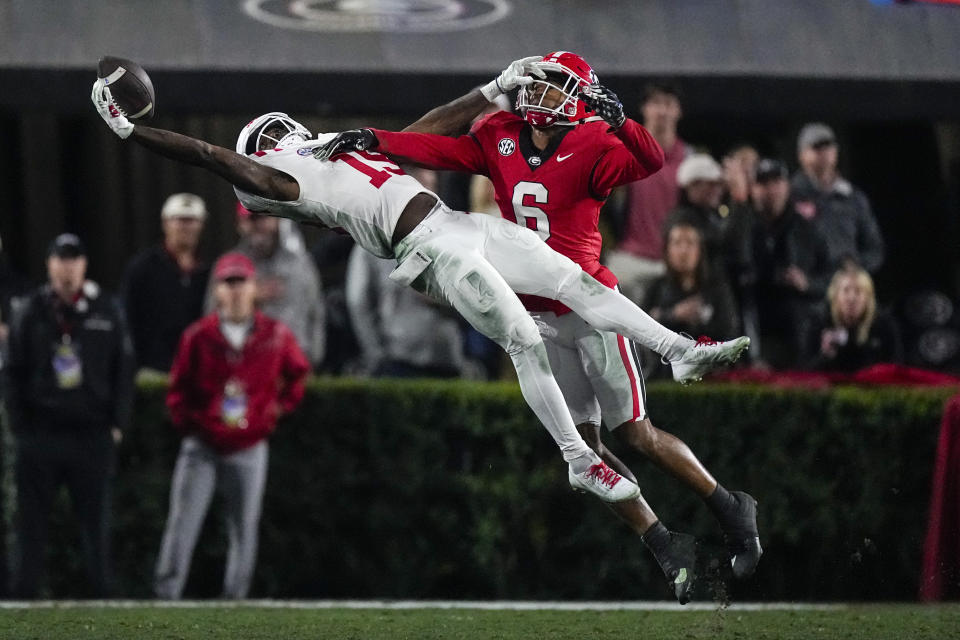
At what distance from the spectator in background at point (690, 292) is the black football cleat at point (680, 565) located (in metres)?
2.44

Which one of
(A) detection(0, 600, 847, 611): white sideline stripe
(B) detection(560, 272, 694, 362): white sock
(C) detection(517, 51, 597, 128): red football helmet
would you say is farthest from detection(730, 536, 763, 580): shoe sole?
(C) detection(517, 51, 597, 128): red football helmet

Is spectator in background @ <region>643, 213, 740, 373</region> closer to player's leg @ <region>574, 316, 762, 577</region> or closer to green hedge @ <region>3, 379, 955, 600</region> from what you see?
green hedge @ <region>3, 379, 955, 600</region>

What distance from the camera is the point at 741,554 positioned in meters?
7.92

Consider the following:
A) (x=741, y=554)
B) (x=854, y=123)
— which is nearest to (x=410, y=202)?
(x=741, y=554)

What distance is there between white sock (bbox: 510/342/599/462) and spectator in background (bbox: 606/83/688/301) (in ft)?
10.1

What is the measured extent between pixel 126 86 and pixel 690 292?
157 inches

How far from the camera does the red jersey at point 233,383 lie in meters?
9.97

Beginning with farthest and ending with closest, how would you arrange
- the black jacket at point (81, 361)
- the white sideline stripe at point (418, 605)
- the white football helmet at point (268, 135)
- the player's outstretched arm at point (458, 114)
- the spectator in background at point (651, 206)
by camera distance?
the spectator in background at point (651, 206) → the black jacket at point (81, 361) → the white sideline stripe at point (418, 605) → the player's outstretched arm at point (458, 114) → the white football helmet at point (268, 135)

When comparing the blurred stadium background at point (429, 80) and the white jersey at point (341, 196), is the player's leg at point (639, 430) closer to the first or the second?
the white jersey at point (341, 196)

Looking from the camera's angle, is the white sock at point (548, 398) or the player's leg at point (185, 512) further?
the player's leg at point (185, 512)

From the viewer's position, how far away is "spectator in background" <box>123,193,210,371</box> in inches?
423

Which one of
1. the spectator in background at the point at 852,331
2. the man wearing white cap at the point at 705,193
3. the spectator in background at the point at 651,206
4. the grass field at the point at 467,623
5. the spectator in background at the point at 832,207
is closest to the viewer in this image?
the grass field at the point at 467,623

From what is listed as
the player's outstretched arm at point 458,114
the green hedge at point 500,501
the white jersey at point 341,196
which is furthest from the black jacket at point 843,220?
the white jersey at point 341,196

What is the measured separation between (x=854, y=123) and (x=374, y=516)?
204 inches
